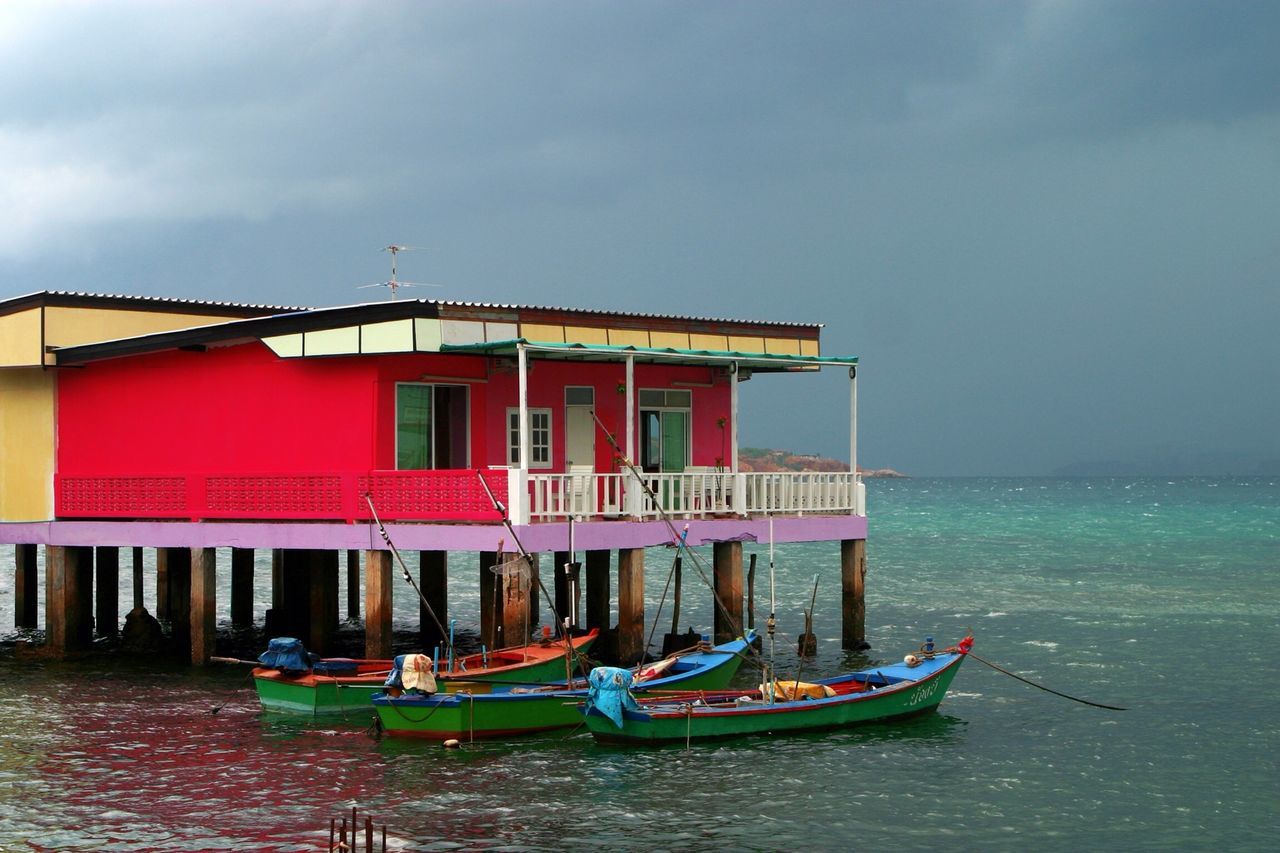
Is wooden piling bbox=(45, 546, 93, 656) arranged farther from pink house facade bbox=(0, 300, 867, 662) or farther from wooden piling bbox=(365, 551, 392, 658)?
wooden piling bbox=(365, 551, 392, 658)

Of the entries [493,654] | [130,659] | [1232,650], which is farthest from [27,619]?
[1232,650]

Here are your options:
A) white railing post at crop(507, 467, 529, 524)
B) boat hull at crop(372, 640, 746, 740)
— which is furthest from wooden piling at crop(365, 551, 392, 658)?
boat hull at crop(372, 640, 746, 740)

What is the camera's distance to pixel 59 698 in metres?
30.0

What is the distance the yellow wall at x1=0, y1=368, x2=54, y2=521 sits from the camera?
34.7 m

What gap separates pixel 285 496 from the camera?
30.3m

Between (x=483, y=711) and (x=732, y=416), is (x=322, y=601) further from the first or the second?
(x=483, y=711)

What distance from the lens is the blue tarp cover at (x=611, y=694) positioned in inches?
949

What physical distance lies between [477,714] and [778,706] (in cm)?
463

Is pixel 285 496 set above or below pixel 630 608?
above

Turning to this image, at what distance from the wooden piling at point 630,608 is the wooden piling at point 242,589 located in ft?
55.7

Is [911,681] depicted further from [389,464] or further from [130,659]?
[130,659]

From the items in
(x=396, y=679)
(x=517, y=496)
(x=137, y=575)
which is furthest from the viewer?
(x=137, y=575)

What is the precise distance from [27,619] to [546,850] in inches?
1128

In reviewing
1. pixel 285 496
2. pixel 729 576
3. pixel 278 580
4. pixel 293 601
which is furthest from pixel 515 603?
pixel 278 580
